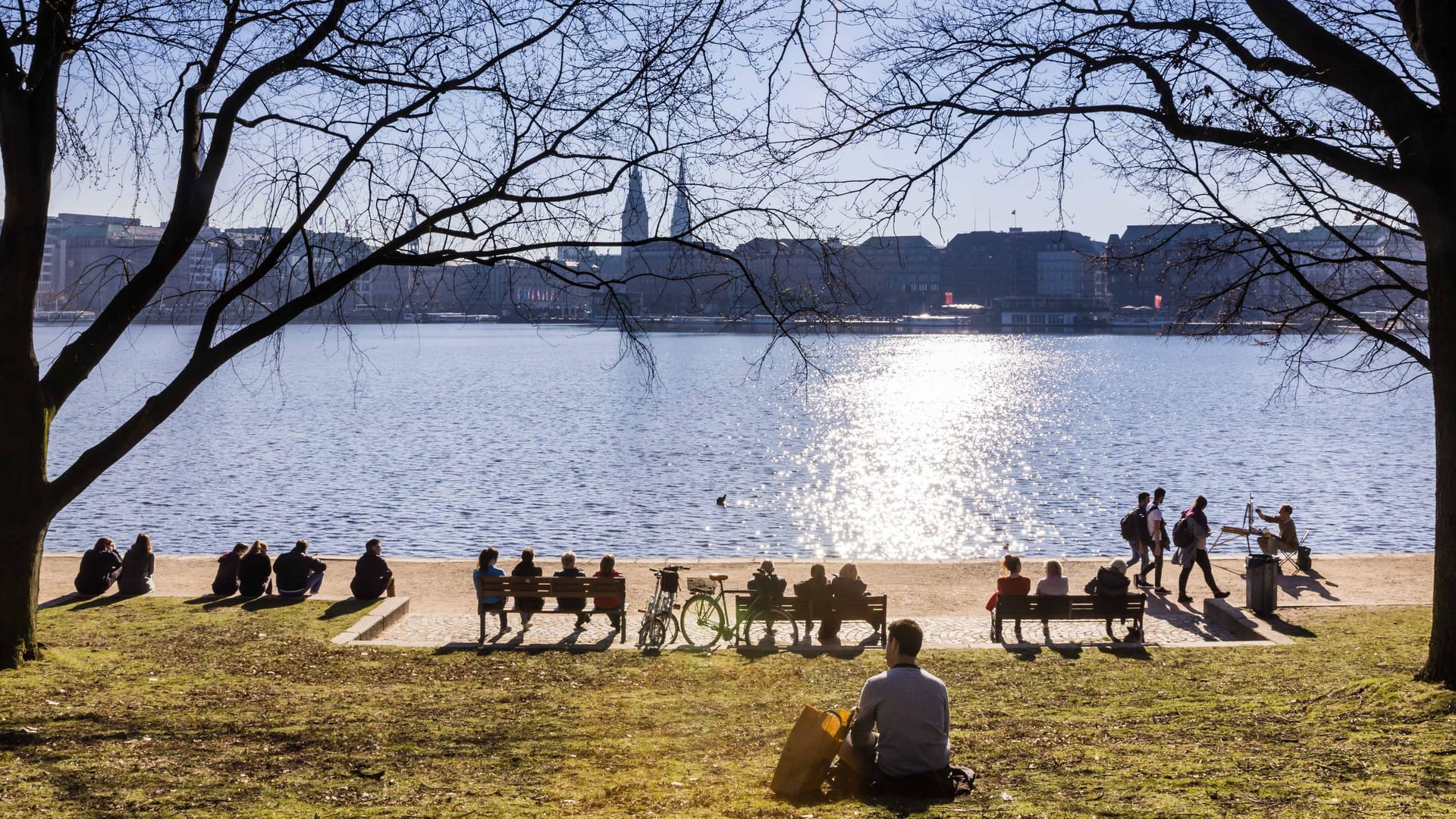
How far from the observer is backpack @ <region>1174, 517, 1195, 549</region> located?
1792 cm

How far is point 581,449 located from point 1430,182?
49357 millimetres

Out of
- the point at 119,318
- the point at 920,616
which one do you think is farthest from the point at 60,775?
the point at 920,616

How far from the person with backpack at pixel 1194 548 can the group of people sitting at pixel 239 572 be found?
11.1 m

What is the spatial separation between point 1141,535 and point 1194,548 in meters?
1.19

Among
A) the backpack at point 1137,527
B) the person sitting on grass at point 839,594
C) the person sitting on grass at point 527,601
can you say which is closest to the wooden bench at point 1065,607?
the person sitting on grass at point 839,594

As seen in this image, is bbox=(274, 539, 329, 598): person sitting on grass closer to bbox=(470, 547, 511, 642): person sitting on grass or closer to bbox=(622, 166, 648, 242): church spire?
bbox=(470, 547, 511, 642): person sitting on grass

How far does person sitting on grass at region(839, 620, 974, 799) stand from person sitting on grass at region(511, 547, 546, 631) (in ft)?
26.8

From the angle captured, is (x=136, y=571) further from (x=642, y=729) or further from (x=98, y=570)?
(x=642, y=729)

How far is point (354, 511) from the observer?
38.2 metres

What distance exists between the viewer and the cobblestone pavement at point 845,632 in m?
14.3

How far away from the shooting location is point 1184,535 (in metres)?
18.1

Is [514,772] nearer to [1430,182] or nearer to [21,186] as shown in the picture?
[21,186]

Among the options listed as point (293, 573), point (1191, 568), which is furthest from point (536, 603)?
point (1191, 568)

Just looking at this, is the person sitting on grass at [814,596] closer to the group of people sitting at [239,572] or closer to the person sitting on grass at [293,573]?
the group of people sitting at [239,572]
